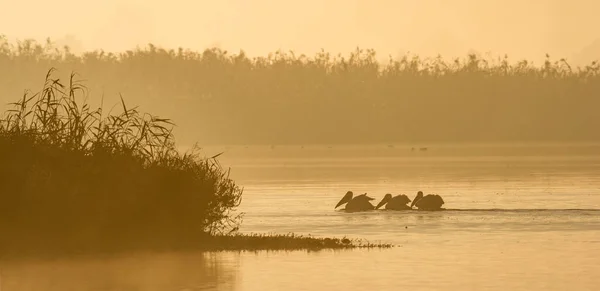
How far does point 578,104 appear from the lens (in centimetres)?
8512

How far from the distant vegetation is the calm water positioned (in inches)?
1389

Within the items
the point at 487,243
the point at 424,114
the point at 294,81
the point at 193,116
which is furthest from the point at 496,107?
the point at 487,243

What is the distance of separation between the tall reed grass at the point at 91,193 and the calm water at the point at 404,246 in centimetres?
71

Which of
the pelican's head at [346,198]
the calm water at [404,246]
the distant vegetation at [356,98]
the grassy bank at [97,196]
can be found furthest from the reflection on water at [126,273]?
the distant vegetation at [356,98]

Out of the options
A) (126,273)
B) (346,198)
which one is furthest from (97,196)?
(346,198)

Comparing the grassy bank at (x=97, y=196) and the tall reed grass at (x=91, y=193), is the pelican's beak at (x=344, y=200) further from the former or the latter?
the tall reed grass at (x=91, y=193)

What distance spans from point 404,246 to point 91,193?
5012 mm

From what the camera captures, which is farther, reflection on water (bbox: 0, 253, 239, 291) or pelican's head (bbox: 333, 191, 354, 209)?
pelican's head (bbox: 333, 191, 354, 209)

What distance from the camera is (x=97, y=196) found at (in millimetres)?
22891

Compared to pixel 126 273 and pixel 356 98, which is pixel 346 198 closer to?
pixel 126 273

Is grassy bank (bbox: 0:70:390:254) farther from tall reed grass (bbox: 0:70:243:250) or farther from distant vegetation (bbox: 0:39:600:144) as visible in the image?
distant vegetation (bbox: 0:39:600:144)

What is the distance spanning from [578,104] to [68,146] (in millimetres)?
64351

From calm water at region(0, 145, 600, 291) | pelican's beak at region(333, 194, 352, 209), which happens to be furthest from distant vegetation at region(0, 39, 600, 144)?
pelican's beak at region(333, 194, 352, 209)

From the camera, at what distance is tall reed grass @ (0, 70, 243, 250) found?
2267 cm
